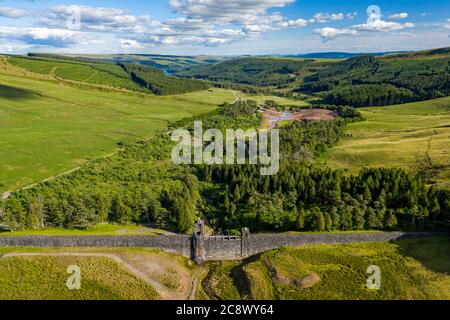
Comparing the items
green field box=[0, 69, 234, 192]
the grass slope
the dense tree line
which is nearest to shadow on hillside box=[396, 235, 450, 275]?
the dense tree line

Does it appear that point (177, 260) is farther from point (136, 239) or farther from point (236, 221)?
point (236, 221)

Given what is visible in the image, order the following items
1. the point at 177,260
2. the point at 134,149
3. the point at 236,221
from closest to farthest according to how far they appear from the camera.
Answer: the point at 177,260
the point at 236,221
the point at 134,149

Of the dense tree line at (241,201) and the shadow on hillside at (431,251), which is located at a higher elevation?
the dense tree line at (241,201)

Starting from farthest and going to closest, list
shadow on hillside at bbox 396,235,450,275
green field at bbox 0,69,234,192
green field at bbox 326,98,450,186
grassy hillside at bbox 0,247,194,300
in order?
green field at bbox 326,98,450,186 < green field at bbox 0,69,234,192 < shadow on hillside at bbox 396,235,450,275 < grassy hillside at bbox 0,247,194,300

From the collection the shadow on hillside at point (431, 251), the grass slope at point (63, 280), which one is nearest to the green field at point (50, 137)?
the grass slope at point (63, 280)

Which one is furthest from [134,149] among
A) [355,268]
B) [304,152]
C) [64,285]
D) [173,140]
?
[355,268]

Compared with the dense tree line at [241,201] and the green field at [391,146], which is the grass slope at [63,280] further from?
the green field at [391,146]

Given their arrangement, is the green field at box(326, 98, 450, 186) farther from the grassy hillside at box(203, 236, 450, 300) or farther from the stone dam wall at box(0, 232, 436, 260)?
the stone dam wall at box(0, 232, 436, 260)
